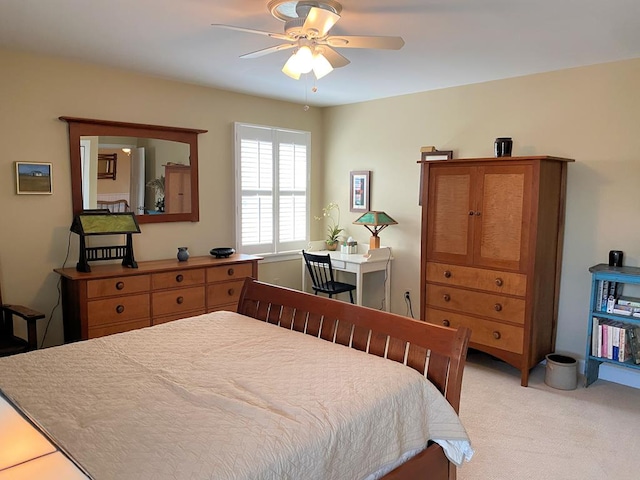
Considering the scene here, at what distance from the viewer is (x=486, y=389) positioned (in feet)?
11.6

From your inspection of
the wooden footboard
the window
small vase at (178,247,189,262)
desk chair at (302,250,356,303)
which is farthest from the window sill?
the wooden footboard

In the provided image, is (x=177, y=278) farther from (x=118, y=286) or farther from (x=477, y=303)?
(x=477, y=303)

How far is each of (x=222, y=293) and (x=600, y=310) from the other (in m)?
3.00

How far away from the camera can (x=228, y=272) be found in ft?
13.8

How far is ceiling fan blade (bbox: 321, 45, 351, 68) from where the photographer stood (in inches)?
102

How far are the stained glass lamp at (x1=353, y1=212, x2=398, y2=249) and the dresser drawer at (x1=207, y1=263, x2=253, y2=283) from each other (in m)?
1.23

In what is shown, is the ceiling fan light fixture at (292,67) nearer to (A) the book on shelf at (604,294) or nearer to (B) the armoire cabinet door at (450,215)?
(B) the armoire cabinet door at (450,215)

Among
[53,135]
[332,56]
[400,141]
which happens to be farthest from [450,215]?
[53,135]

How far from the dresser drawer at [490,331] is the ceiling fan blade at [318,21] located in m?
2.34

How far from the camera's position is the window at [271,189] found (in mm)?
4852

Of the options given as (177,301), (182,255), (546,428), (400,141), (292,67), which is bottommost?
(546,428)

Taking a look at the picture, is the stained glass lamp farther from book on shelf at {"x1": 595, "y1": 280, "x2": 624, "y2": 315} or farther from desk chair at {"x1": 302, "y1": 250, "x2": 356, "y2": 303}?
book on shelf at {"x1": 595, "y1": 280, "x2": 624, "y2": 315}

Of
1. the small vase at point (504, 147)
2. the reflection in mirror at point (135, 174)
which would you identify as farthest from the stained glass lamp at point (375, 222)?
the reflection in mirror at point (135, 174)

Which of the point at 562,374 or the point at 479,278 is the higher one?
the point at 479,278
